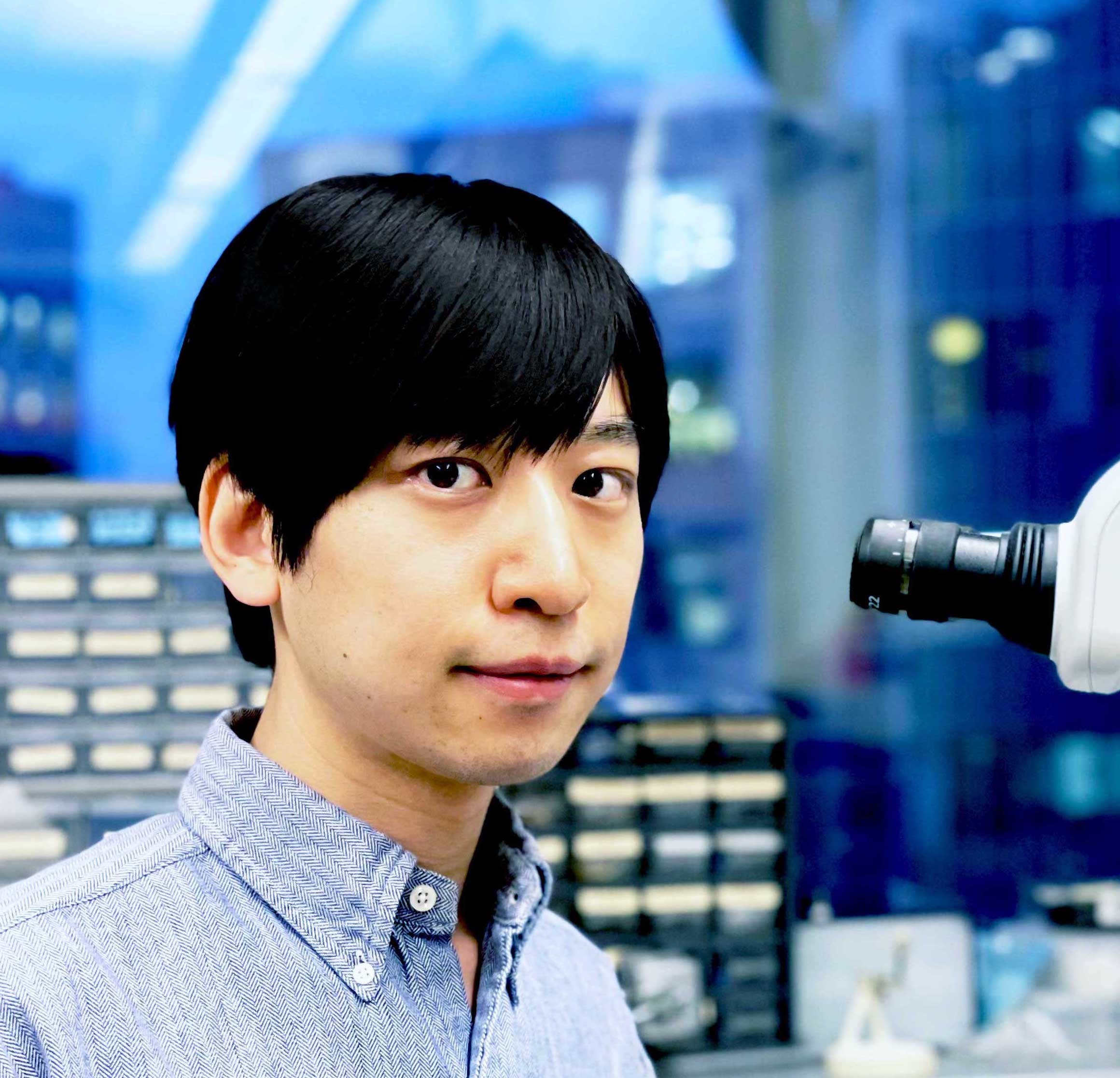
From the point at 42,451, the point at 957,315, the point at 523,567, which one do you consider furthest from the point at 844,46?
the point at 523,567

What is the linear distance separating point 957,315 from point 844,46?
0.43 meters

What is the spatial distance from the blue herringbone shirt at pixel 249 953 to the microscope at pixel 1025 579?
0.27m

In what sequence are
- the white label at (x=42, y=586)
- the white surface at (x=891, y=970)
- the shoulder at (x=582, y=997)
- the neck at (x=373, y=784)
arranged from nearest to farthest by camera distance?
1. the neck at (x=373, y=784)
2. the shoulder at (x=582, y=997)
3. the white label at (x=42, y=586)
4. the white surface at (x=891, y=970)

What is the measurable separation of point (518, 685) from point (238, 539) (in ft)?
0.60

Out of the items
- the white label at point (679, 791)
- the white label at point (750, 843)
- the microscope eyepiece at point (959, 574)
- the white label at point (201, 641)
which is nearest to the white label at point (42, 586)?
the white label at point (201, 641)

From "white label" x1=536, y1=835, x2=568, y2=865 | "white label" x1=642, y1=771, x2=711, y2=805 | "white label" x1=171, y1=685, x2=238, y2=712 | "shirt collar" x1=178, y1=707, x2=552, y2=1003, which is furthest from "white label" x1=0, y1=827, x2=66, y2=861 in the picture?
"shirt collar" x1=178, y1=707, x2=552, y2=1003

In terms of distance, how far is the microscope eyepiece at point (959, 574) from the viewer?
67 centimetres

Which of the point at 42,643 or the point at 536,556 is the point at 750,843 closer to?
the point at 42,643

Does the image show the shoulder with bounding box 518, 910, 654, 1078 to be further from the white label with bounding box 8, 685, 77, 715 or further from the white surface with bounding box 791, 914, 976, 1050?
the white surface with bounding box 791, 914, 976, 1050

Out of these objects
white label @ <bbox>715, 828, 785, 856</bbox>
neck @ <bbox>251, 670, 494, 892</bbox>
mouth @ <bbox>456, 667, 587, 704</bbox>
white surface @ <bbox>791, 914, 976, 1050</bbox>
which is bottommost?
white surface @ <bbox>791, 914, 976, 1050</bbox>

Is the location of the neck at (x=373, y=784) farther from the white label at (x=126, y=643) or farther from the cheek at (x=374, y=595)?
the white label at (x=126, y=643)

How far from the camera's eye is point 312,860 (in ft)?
2.28

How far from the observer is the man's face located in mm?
A: 665

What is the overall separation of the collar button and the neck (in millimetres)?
22
